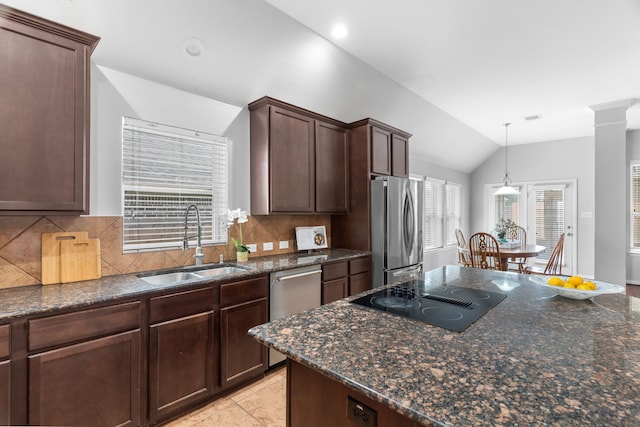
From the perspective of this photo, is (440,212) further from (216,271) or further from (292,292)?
(216,271)

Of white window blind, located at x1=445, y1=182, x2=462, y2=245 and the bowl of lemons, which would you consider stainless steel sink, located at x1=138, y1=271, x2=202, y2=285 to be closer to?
the bowl of lemons

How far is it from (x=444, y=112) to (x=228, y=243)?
13.0 feet

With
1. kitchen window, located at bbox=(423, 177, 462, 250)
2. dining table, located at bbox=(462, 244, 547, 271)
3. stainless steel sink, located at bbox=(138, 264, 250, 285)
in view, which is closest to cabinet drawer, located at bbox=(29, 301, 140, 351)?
stainless steel sink, located at bbox=(138, 264, 250, 285)

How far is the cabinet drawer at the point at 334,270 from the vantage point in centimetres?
302

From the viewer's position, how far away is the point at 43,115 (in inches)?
68.4

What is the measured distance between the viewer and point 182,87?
8.75ft

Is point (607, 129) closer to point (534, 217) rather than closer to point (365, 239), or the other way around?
point (534, 217)

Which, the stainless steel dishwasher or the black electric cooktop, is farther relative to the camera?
the stainless steel dishwasher

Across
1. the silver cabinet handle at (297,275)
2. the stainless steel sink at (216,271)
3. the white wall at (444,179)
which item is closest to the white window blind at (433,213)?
the white wall at (444,179)

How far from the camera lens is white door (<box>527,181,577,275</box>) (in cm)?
636

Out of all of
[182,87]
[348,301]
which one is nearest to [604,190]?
[348,301]

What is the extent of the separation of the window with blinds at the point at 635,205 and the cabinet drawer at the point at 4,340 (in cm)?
861

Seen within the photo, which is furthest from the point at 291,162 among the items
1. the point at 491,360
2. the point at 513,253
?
the point at 513,253

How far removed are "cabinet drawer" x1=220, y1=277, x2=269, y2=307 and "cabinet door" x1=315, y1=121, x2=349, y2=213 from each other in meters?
1.21
